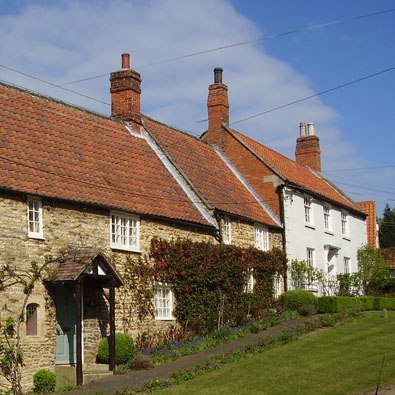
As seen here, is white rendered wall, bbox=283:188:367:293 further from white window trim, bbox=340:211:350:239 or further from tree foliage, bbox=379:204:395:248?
tree foliage, bbox=379:204:395:248

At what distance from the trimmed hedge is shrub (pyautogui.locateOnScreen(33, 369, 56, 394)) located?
1400 centimetres

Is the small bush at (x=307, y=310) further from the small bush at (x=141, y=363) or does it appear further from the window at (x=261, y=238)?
the small bush at (x=141, y=363)

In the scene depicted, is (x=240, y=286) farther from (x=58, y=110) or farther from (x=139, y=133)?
(x=58, y=110)

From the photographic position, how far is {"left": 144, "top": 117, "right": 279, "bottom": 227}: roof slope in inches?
1096

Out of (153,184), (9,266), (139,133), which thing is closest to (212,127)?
(139,133)

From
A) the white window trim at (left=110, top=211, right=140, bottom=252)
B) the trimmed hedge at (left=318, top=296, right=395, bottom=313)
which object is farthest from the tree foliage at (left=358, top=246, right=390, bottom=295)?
the white window trim at (left=110, top=211, right=140, bottom=252)

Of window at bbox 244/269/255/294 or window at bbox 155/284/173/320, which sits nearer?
window at bbox 155/284/173/320

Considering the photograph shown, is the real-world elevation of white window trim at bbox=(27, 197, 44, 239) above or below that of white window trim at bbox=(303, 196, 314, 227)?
below

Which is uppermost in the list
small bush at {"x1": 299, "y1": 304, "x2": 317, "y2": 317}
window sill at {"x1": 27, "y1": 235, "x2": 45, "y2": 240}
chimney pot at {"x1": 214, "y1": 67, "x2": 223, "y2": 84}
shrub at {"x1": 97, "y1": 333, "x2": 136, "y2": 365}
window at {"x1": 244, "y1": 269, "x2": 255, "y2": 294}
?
chimney pot at {"x1": 214, "y1": 67, "x2": 223, "y2": 84}

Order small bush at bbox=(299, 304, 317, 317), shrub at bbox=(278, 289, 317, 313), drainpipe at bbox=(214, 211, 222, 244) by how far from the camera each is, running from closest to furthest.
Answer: drainpipe at bbox=(214, 211, 222, 244) < small bush at bbox=(299, 304, 317, 317) < shrub at bbox=(278, 289, 317, 313)

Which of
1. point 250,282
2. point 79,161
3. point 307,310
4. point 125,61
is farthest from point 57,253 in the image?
point 307,310

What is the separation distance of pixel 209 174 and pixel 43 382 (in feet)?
46.8

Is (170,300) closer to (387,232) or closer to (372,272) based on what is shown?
(372,272)

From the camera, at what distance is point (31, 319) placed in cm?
1836
